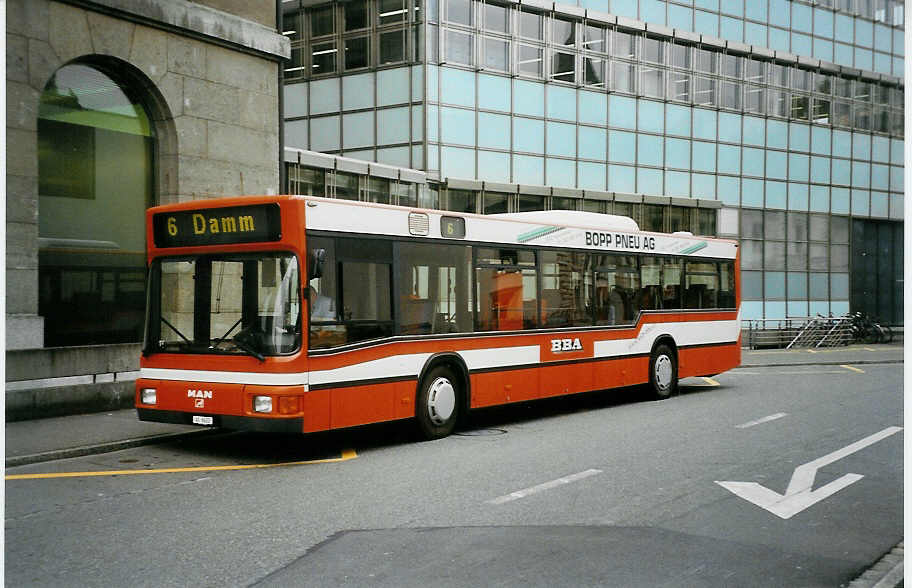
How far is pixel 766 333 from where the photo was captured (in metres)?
36.3

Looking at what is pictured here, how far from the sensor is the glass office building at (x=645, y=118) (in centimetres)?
3203

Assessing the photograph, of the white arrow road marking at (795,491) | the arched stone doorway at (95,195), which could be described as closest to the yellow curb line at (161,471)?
the white arrow road marking at (795,491)

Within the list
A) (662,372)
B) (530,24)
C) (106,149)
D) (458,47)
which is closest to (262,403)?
(106,149)

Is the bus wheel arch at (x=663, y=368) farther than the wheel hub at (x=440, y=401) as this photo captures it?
Yes

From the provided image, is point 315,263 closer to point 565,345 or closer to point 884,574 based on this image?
point 565,345

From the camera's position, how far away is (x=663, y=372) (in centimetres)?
1677

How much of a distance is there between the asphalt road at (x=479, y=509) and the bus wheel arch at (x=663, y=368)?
328 cm

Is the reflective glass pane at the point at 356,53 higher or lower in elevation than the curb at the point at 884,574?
higher

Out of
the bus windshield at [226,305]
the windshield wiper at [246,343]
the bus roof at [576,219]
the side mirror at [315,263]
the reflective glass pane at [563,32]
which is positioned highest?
the reflective glass pane at [563,32]

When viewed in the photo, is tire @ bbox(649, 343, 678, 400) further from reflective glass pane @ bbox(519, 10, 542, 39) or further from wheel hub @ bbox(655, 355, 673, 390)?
reflective glass pane @ bbox(519, 10, 542, 39)

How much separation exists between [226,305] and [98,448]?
2221mm

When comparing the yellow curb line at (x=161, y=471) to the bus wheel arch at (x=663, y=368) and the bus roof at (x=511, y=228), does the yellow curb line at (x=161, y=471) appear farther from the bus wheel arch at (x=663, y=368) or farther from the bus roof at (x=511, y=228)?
the bus wheel arch at (x=663, y=368)

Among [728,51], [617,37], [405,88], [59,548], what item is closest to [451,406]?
[59,548]

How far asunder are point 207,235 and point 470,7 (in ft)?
77.1
